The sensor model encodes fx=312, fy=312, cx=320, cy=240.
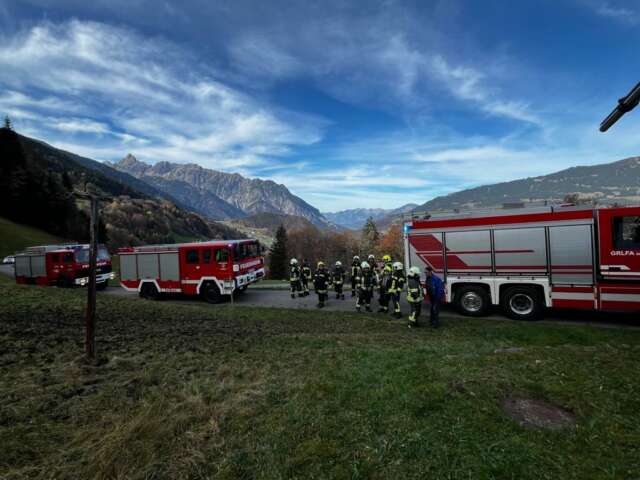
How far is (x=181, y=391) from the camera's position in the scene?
439 cm

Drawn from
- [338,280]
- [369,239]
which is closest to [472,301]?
[338,280]

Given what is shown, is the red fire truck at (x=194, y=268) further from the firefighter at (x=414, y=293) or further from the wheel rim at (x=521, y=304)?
the wheel rim at (x=521, y=304)

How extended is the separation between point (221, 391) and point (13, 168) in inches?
2966

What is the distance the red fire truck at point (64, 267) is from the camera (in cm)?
1954

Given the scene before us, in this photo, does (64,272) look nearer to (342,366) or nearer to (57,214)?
(342,366)

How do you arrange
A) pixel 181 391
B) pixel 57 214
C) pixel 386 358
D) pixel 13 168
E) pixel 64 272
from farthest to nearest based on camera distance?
1. pixel 57 214
2. pixel 13 168
3. pixel 64 272
4. pixel 386 358
5. pixel 181 391

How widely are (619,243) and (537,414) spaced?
8.02 m

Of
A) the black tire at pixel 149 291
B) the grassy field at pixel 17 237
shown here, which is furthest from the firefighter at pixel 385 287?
the grassy field at pixel 17 237

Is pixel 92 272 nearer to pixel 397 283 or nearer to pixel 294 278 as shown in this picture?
pixel 397 283

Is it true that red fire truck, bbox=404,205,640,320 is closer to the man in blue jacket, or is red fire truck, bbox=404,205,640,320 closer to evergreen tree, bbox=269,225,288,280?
the man in blue jacket

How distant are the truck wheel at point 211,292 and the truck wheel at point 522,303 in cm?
1179

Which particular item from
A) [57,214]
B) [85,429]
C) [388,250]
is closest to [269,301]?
[85,429]

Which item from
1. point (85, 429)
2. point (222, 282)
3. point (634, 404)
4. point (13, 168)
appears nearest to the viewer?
point (85, 429)

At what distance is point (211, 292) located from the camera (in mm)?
14789
